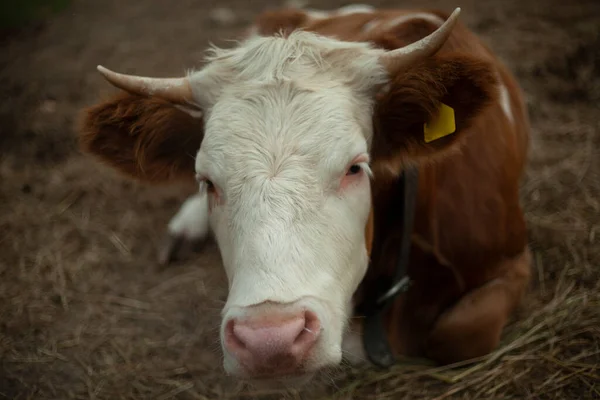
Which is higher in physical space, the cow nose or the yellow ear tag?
the yellow ear tag

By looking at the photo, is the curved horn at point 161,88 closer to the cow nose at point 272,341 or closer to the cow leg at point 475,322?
the cow nose at point 272,341

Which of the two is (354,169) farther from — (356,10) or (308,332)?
(356,10)

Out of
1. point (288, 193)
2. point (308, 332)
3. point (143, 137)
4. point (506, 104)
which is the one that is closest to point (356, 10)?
point (506, 104)

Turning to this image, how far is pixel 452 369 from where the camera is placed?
300cm

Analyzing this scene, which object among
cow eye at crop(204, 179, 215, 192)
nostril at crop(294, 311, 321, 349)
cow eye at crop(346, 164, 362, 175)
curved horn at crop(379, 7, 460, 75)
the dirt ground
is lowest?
the dirt ground

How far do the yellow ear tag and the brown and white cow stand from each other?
3 centimetres

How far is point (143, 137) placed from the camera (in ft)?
8.33

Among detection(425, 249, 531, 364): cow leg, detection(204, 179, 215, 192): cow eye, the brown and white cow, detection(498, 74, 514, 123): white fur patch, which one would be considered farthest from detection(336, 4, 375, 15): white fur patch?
detection(204, 179, 215, 192): cow eye

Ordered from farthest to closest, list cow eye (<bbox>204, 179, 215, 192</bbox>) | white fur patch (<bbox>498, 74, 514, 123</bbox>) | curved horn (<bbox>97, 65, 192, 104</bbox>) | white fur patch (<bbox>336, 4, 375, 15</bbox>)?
white fur patch (<bbox>336, 4, 375, 15</bbox>) < white fur patch (<bbox>498, 74, 514, 123</bbox>) < curved horn (<bbox>97, 65, 192, 104</bbox>) < cow eye (<bbox>204, 179, 215, 192</bbox>)

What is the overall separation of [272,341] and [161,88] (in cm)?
117

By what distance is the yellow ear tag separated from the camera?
91.0 inches

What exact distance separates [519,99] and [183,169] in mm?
2232

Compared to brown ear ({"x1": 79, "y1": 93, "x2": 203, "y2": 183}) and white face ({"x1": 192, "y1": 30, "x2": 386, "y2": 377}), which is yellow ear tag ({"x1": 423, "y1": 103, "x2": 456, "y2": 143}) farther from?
brown ear ({"x1": 79, "y1": 93, "x2": 203, "y2": 183})

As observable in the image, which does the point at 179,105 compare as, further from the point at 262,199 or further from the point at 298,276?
the point at 298,276
